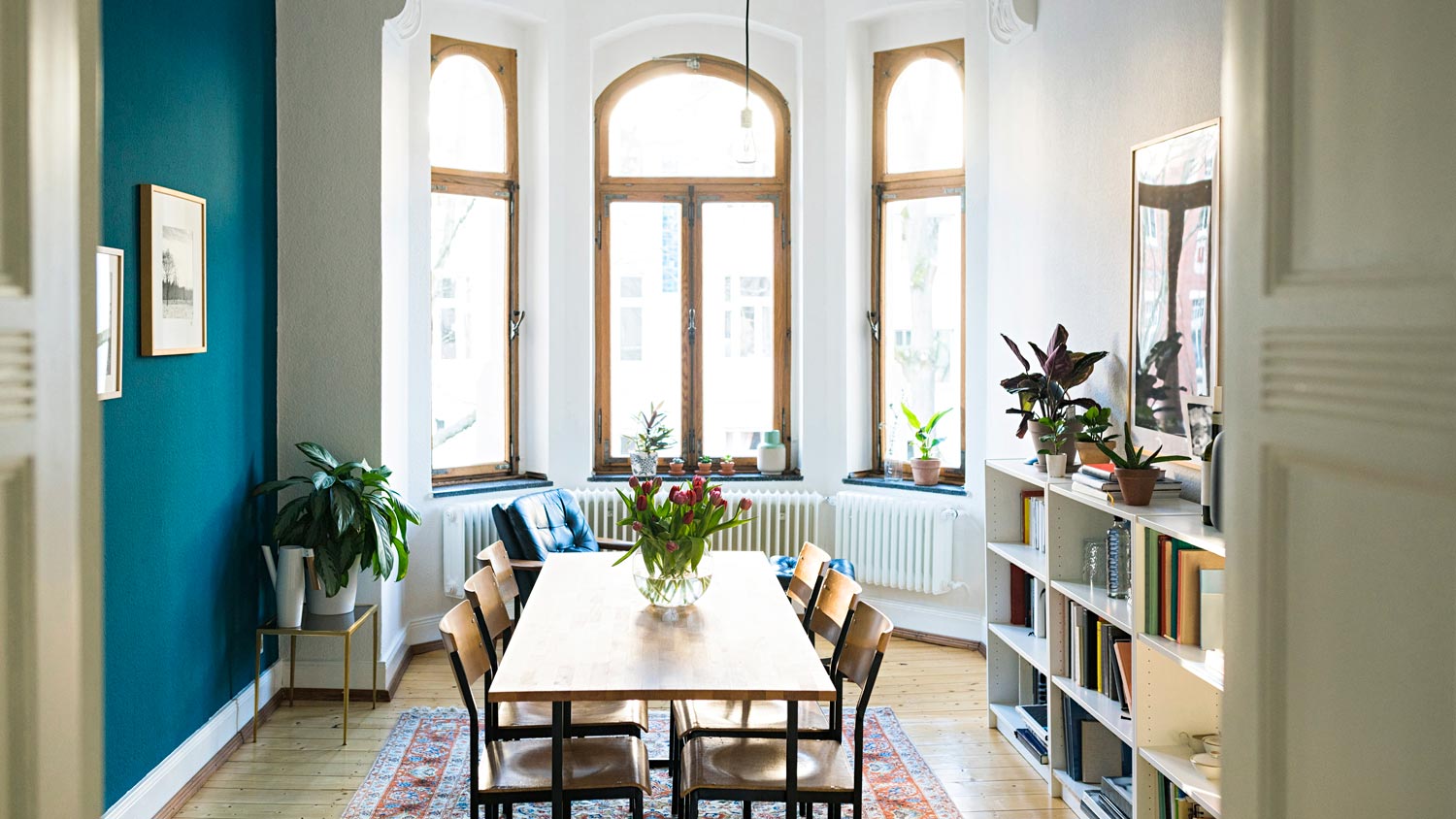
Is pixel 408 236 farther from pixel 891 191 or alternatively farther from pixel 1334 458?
pixel 1334 458

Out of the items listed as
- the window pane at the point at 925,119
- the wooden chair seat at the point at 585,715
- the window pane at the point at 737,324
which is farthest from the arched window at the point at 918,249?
the wooden chair seat at the point at 585,715

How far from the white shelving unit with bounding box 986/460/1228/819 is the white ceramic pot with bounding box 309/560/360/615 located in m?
2.78

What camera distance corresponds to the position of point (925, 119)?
21.5 feet

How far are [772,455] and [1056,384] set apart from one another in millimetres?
2582

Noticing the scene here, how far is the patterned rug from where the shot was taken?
410cm

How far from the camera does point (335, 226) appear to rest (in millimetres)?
5316

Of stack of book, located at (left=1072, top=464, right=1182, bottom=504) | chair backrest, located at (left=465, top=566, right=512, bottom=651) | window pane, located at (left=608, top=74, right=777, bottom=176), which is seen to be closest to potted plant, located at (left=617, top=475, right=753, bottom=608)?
chair backrest, located at (left=465, top=566, right=512, bottom=651)

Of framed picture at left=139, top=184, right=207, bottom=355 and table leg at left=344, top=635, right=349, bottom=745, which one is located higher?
framed picture at left=139, top=184, right=207, bottom=355

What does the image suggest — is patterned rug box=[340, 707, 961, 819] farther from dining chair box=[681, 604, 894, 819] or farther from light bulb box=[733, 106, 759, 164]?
light bulb box=[733, 106, 759, 164]

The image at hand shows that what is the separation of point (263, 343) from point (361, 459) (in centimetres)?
68

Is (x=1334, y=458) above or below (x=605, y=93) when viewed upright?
below

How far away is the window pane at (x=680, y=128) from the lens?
22.7 ft

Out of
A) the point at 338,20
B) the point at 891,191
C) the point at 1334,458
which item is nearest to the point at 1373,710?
the point at 1334,458

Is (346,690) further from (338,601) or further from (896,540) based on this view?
(896,540)
